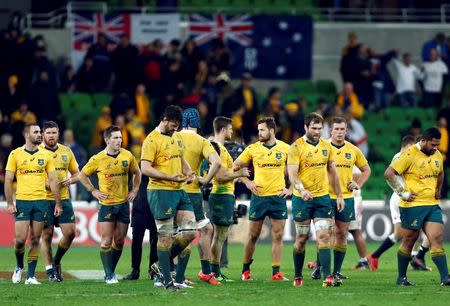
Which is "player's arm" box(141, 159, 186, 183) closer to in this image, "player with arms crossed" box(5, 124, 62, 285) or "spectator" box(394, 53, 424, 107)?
"player with arms crossed" box(5, 124, 62, 285)

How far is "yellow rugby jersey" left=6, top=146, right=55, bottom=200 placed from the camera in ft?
63.9

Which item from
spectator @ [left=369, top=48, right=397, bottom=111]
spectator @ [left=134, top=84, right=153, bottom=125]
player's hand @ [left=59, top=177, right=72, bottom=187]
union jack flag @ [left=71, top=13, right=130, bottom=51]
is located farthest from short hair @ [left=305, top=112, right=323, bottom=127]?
spectator @ [left=369, top=48, right=397, bottom=111]

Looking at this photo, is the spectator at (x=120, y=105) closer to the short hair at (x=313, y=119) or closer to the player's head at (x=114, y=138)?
the player's head at (x=114, y=138)

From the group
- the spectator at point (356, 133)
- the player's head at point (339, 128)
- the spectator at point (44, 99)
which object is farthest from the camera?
the spectator at point (356, 133)

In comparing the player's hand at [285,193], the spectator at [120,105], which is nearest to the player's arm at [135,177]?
the player's hand at [285,193]

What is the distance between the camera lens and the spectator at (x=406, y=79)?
113ft

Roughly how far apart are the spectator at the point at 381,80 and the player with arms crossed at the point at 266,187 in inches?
555

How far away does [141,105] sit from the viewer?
104ft

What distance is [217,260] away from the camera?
19969 mm

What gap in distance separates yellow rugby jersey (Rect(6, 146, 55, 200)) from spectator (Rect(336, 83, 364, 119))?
14.3 m

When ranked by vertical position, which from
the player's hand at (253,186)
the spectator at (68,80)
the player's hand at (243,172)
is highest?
the spectator at (68,80)

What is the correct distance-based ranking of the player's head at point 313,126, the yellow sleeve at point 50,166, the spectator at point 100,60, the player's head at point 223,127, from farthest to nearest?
the spectator at point 100,60
the player's head at point 223,127
the yellow sleeve at point 50,166
the player's head at point 313,126

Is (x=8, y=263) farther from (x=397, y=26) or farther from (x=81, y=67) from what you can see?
(x=397, y=26)

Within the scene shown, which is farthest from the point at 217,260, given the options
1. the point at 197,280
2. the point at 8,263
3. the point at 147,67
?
the point at 147,67
